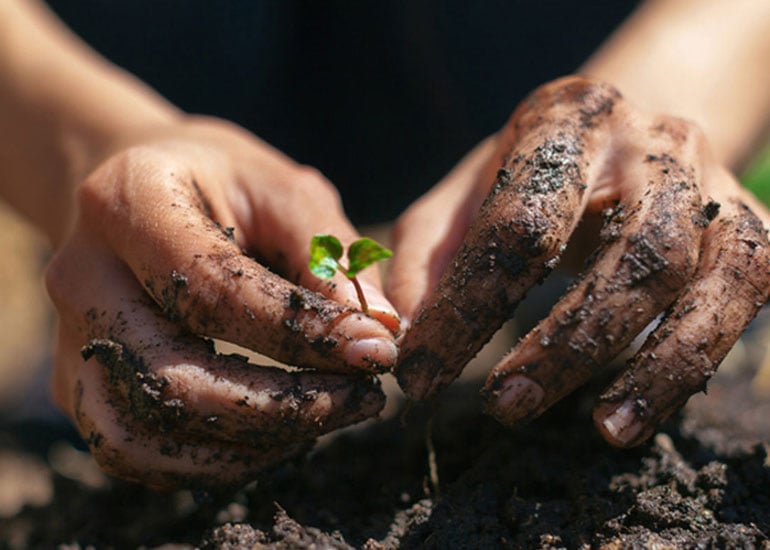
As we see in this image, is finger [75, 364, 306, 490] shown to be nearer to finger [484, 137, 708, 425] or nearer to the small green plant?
the small green plant

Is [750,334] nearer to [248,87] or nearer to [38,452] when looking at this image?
[248,87]

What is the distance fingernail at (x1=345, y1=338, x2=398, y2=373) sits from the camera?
1383 millimetres

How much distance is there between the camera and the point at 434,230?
1942 mm

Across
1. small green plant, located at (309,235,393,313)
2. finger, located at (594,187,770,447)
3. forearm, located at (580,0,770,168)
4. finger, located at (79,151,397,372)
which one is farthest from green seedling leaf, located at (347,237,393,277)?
forearm, located at (580,0,770,168)

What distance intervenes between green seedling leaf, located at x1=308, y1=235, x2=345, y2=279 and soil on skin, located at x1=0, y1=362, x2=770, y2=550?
42cm

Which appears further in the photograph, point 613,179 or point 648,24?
point 648,24

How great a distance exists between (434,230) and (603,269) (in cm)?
68

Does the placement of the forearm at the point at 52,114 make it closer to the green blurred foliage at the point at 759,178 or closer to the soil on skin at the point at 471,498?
the soil on skin at the point at 471,498

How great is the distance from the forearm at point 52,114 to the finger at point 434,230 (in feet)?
3.82

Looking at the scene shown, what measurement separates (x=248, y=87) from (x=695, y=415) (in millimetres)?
2792

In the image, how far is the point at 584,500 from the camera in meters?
1.50

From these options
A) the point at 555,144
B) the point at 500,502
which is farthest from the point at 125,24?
the point at 500,502

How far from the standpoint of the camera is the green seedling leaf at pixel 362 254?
1.47 m

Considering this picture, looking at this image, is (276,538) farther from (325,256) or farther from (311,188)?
(311,188)
